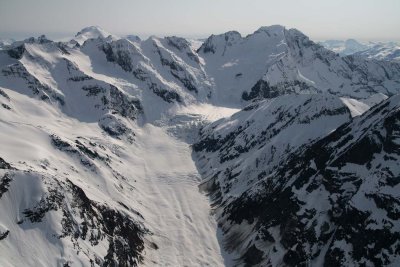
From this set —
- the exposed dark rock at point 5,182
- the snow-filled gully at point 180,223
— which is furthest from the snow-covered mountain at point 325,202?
the exposed dark rock at point 5,182

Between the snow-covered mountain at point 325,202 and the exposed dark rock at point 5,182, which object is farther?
the exposed dark rock at point 5,182

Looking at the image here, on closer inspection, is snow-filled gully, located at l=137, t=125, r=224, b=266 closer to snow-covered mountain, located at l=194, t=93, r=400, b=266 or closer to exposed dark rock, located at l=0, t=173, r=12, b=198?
snow-covered mountain, located at l=194, t=93, r=400, b=266

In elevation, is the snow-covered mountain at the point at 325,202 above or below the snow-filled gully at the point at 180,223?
above

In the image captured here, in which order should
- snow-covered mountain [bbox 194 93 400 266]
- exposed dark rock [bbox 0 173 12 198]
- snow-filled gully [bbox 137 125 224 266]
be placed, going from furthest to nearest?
snow-filled gully [bbox 137 125 224 266]
exposed dark rock [bbox 0 173 12 198]
snow-covered mountain [bbox 194 93 400 266]

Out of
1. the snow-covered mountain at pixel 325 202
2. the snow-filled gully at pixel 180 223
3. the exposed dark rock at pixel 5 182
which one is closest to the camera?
the snow-covered mountain at pixel 325 202

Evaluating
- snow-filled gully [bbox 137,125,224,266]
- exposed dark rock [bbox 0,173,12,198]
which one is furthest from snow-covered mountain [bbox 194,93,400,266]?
exposed dark rock [bbox 0,173,12,198]

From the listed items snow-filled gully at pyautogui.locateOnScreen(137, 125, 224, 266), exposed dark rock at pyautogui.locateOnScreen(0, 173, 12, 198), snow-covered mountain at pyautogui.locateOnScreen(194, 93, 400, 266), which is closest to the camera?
snow-covered mountain at pyautogui.locateOnScreen(194, 93, 400, 266)

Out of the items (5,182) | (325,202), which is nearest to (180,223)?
(325,202)

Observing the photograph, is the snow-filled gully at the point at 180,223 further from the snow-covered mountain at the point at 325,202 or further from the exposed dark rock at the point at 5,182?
the exposed dark rock at the point at 5,182

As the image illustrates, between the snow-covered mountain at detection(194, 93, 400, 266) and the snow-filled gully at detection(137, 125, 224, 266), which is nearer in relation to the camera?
Result: the snow-covered mountain at detection(194, 93, 400, 266)

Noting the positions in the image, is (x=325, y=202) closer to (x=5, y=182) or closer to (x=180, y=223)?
(x=180, y=223)

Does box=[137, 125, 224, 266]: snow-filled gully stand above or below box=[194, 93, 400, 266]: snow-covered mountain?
below
